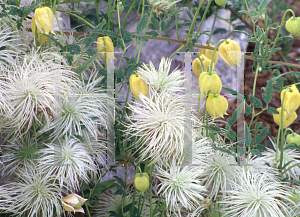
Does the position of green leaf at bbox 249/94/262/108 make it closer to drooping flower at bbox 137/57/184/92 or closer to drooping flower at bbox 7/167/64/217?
drooping flower at bbox 137/57/184/92

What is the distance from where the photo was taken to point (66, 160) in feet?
2.17

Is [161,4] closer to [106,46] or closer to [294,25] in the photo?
[106,46]

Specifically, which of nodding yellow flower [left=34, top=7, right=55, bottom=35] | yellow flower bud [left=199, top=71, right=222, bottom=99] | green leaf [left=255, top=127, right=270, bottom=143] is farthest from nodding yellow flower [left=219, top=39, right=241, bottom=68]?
nodding yellow flower [left=34, top=7, right=55, bottom=35]

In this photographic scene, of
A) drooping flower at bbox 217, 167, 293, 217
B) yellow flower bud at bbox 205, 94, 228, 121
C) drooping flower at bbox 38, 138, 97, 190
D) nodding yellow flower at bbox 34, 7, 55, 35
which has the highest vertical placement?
nodding yellow flower at bbox 34, 7, 55, 35

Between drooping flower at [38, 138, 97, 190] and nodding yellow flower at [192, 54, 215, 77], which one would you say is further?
nodding yellow flower at [192, 54, 215, 77]

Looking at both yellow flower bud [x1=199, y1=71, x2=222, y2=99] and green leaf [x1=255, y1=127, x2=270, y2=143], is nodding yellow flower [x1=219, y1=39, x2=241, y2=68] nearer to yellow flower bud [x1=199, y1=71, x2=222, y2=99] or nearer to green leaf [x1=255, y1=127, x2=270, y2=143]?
yellow flower bud [x1=199, y1=71, x2=222, y2=99]

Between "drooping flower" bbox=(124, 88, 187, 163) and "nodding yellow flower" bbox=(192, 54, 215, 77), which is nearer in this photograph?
"drooping flower" bbox=(124, 88, 187, 163)

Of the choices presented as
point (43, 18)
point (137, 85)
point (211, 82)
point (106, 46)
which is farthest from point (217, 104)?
point (43, 18)

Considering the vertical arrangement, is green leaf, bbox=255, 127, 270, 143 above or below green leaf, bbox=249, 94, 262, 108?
below

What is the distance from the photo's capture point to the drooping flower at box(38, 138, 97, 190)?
0.65 meters

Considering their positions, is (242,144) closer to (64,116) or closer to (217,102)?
(217,102)

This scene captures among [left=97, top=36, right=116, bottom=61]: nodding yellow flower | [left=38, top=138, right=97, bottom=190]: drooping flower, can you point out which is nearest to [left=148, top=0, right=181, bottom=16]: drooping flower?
[left=97, top=36, right=116, bottom=61]: nodding yellow flower

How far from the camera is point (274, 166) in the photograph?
79 cm

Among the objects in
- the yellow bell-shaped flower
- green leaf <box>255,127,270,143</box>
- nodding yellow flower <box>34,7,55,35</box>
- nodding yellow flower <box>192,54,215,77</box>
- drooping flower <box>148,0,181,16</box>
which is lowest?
green leaf <box>255,127,270,143</box>
